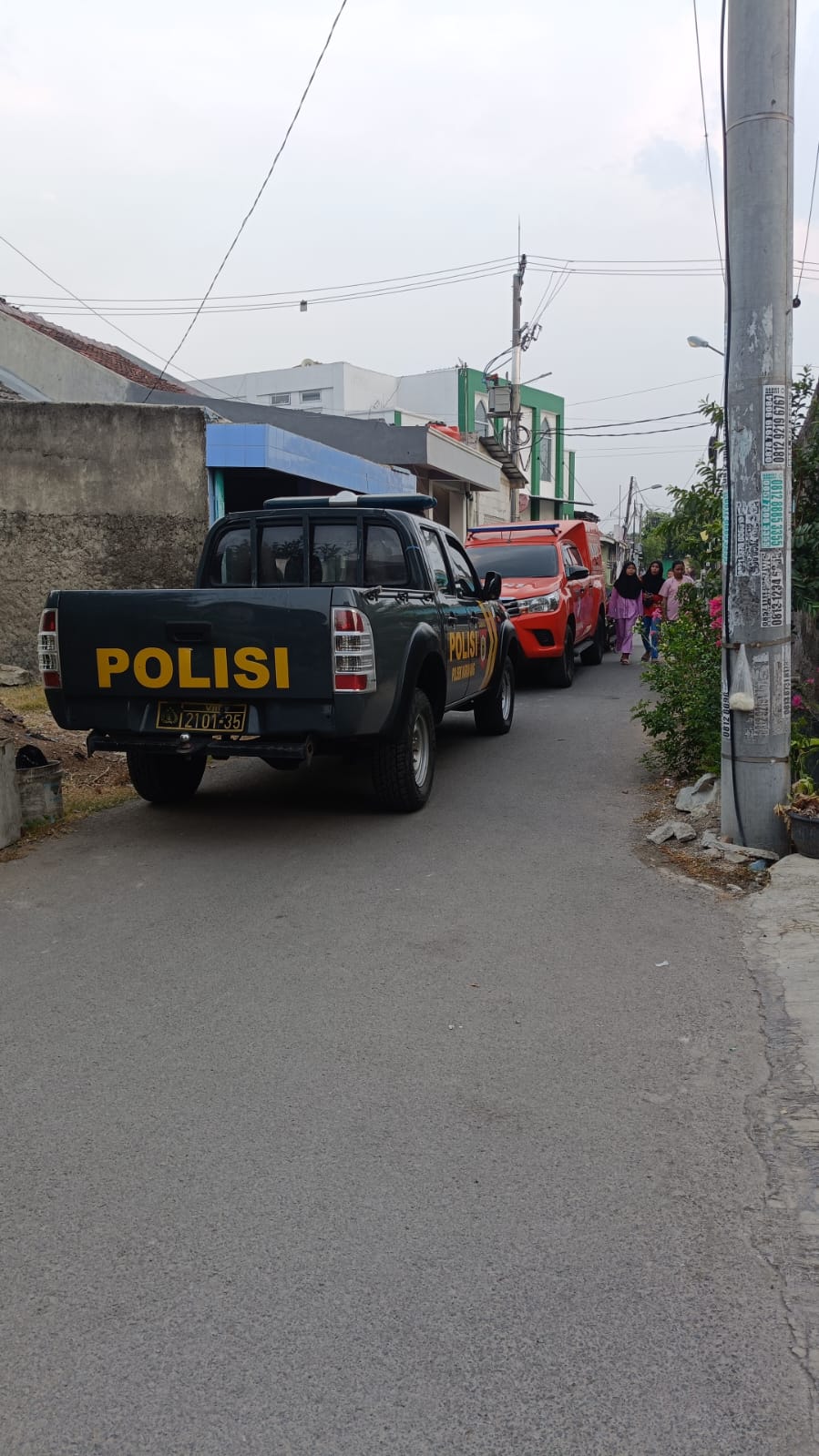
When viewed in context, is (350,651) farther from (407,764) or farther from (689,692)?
(689,692)

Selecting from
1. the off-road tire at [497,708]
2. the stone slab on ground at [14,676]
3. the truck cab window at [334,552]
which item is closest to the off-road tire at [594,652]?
the off-road tire at [497,708]

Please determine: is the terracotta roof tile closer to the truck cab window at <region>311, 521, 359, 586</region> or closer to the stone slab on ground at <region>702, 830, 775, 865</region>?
the truck cab window at <region>311, 521, 359, 586</region>

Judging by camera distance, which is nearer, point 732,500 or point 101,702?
point 732,500

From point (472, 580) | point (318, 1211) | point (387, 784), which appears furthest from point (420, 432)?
point (318, 1211)

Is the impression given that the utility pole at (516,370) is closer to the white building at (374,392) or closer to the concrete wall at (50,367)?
the white building at (374,392)

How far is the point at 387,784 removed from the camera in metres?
7.57

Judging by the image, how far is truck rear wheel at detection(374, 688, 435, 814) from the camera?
24.5 ft

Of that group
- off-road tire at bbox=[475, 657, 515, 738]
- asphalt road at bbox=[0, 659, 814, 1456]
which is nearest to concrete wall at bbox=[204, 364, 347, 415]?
off-road tire at bbox=[475, 657, 515, 738]

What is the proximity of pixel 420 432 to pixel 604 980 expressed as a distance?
20506mm

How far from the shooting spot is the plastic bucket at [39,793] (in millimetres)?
7432

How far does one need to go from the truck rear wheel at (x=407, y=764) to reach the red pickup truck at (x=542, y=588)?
696 centimetres

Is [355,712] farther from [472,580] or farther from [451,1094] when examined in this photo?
[472,580]

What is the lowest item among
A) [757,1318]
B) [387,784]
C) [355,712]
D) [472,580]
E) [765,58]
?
[757,1318]

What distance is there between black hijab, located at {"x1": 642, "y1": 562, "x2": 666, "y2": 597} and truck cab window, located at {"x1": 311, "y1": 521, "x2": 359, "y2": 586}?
10.5m
